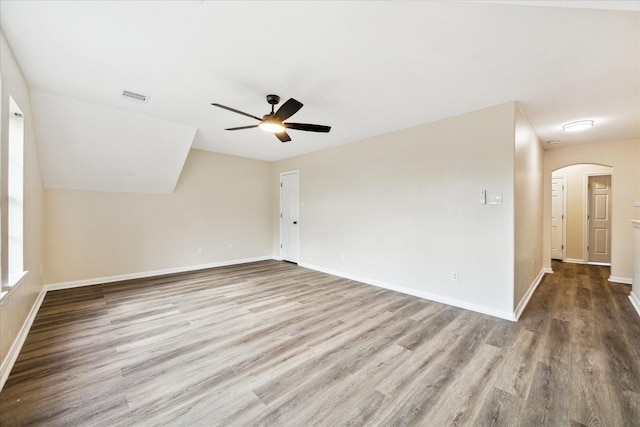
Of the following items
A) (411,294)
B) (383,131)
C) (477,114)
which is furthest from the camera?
(383,131)

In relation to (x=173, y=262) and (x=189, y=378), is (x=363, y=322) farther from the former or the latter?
(x=173, y=262)

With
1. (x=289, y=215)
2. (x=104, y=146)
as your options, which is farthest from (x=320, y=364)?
(x=289, y=215)

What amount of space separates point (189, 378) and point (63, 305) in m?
2.73

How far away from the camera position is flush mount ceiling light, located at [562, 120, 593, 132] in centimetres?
346

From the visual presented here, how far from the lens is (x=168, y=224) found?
4.92m

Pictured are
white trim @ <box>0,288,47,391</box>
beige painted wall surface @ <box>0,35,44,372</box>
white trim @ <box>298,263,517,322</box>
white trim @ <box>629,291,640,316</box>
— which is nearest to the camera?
white trim @ <box>0,288,47,391</box>

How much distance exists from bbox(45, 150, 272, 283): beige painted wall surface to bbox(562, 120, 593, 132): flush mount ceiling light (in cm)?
561

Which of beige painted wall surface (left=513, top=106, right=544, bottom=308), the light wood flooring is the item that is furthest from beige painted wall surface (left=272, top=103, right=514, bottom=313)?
the light wood flooring

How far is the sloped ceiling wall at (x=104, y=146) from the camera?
3125 mm

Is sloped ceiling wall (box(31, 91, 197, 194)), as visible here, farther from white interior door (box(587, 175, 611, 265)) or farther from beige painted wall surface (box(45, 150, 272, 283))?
white interior door (box(587, 175, 611, 265))

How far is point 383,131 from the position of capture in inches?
157

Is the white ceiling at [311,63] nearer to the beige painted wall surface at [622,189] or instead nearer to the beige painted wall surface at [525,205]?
the beige painted wall surface at [525,205]

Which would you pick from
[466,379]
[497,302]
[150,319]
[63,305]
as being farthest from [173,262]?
[497,302]

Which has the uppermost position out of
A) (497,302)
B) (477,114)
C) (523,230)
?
(477,114)
